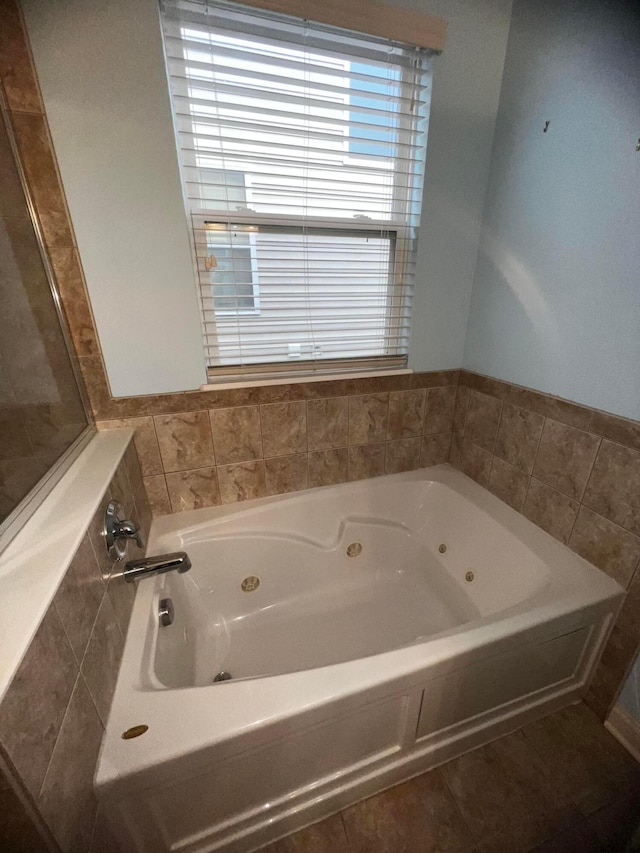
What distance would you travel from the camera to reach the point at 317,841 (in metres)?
0.89

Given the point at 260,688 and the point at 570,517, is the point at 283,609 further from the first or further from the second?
the point at 570,517

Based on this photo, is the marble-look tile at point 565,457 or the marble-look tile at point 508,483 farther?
the marble-look tile at point 508,483

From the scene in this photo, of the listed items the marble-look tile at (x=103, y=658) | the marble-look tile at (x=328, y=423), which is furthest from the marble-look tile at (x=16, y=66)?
the marble-look tile at (x=103, y=658)

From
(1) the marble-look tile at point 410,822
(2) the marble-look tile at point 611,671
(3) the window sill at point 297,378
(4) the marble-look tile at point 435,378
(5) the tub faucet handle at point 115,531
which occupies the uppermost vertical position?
(3) the window sill at point 297,378

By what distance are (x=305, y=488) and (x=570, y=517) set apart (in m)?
1.02

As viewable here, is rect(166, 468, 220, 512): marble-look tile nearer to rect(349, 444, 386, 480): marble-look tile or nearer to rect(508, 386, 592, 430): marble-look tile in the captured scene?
rect(349, 444, 386, 480): marble-look tile

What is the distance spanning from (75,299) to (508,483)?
1735 millimetres

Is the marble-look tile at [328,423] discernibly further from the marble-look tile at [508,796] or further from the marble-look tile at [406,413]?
the marble-look tile at [508,796]

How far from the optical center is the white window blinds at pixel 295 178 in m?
1.00

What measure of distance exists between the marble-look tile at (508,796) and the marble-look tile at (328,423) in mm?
1150

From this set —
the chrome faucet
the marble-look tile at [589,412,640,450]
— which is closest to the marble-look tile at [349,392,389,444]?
the marble-look tile at [589,412,640,450]

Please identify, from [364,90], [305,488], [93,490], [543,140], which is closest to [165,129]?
[364,90]

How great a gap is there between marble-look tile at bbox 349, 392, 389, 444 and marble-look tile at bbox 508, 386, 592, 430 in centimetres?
52

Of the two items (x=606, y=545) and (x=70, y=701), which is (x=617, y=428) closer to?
(x=606, y=545)
